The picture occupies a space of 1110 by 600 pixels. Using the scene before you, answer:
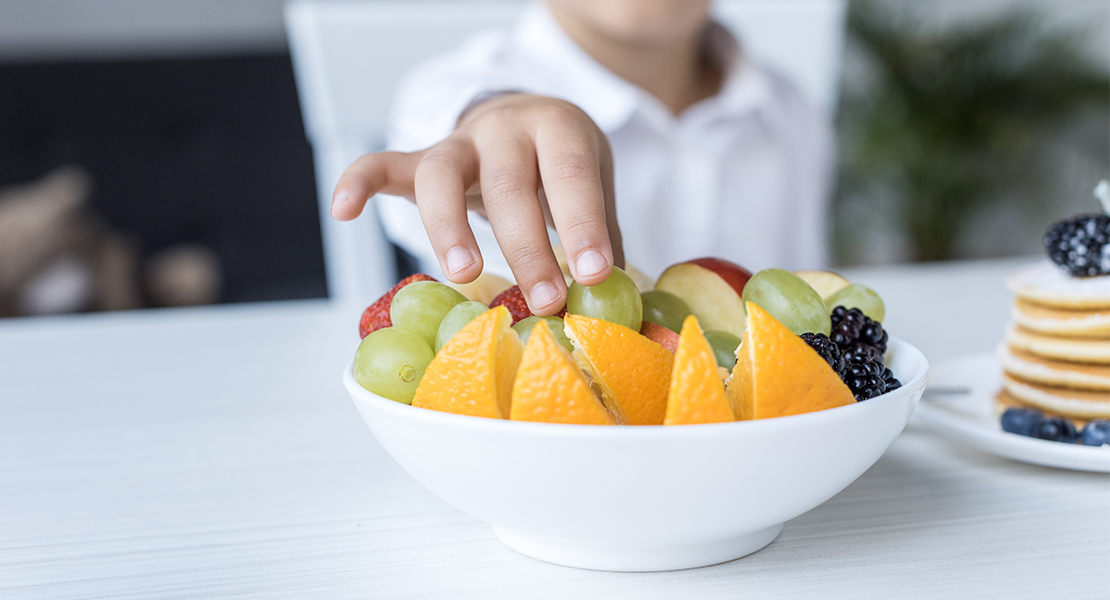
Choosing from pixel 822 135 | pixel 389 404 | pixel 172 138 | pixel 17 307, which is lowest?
pixel 17 307

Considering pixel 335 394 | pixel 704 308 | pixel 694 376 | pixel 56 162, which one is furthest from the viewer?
pixel 56 162

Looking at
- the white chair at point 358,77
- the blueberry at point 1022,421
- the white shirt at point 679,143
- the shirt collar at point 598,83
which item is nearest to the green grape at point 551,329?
the blueberry at point 1022,421

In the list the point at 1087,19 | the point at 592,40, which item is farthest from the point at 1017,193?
the point at 592,40

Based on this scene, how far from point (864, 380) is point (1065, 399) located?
0.25 metres

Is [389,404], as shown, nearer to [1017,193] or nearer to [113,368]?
[113,368]

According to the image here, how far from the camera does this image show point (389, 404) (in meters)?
0.35

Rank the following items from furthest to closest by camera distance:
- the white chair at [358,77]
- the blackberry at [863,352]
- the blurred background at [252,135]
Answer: the blurred background at [252,135], the white chair at [358,77], the blackberry at [863,352]

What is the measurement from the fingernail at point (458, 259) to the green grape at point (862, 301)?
22 cm

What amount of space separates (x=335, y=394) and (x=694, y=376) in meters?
0.48

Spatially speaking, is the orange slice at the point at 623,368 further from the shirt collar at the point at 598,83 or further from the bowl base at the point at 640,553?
the shirt collar at the point at 598,83

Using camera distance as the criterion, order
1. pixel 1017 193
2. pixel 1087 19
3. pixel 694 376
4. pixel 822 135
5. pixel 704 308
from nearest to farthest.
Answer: pixel 694 376 → pixel 704 308 → pixel 822 135 → pixel 1017 193 → pixel 1087 19

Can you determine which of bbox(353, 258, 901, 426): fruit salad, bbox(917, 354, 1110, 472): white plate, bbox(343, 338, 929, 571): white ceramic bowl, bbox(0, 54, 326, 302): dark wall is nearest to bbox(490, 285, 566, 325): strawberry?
bbox(353, 258, 901, 426): fruit salad

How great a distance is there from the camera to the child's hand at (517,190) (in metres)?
0.42

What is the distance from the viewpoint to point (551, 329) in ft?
1.30
